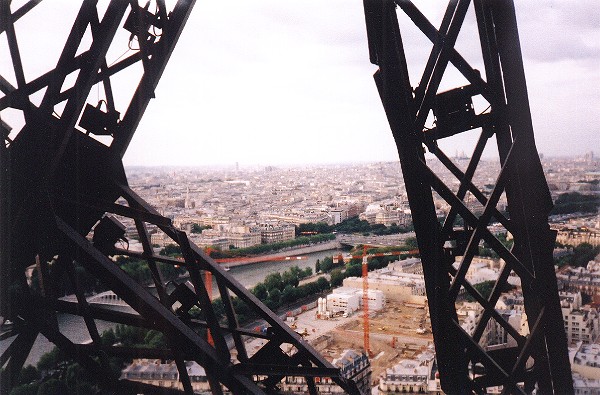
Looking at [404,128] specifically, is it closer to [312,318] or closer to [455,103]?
[455,103]

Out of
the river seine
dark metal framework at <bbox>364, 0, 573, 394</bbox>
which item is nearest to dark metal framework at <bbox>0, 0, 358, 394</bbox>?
dark metal framework at <bbox>364, 0, 573, 394</bbox>

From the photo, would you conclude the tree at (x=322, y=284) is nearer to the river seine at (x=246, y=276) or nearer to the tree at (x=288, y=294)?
the tree at (x=288, y=294)

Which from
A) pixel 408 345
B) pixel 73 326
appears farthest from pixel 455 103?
pixel 408 345

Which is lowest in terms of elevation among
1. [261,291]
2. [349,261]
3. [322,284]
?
[322,284]

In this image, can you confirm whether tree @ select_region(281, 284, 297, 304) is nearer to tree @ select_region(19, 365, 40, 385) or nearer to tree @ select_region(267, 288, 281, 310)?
tree @ select_region(267, 288, 281, 310)

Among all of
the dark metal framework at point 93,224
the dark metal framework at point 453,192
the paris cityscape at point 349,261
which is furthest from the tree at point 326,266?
the dark metal framework at point 453,192

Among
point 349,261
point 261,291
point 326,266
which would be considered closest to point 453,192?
point 261,291

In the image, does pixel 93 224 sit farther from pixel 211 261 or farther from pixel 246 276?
pixel 246 276
